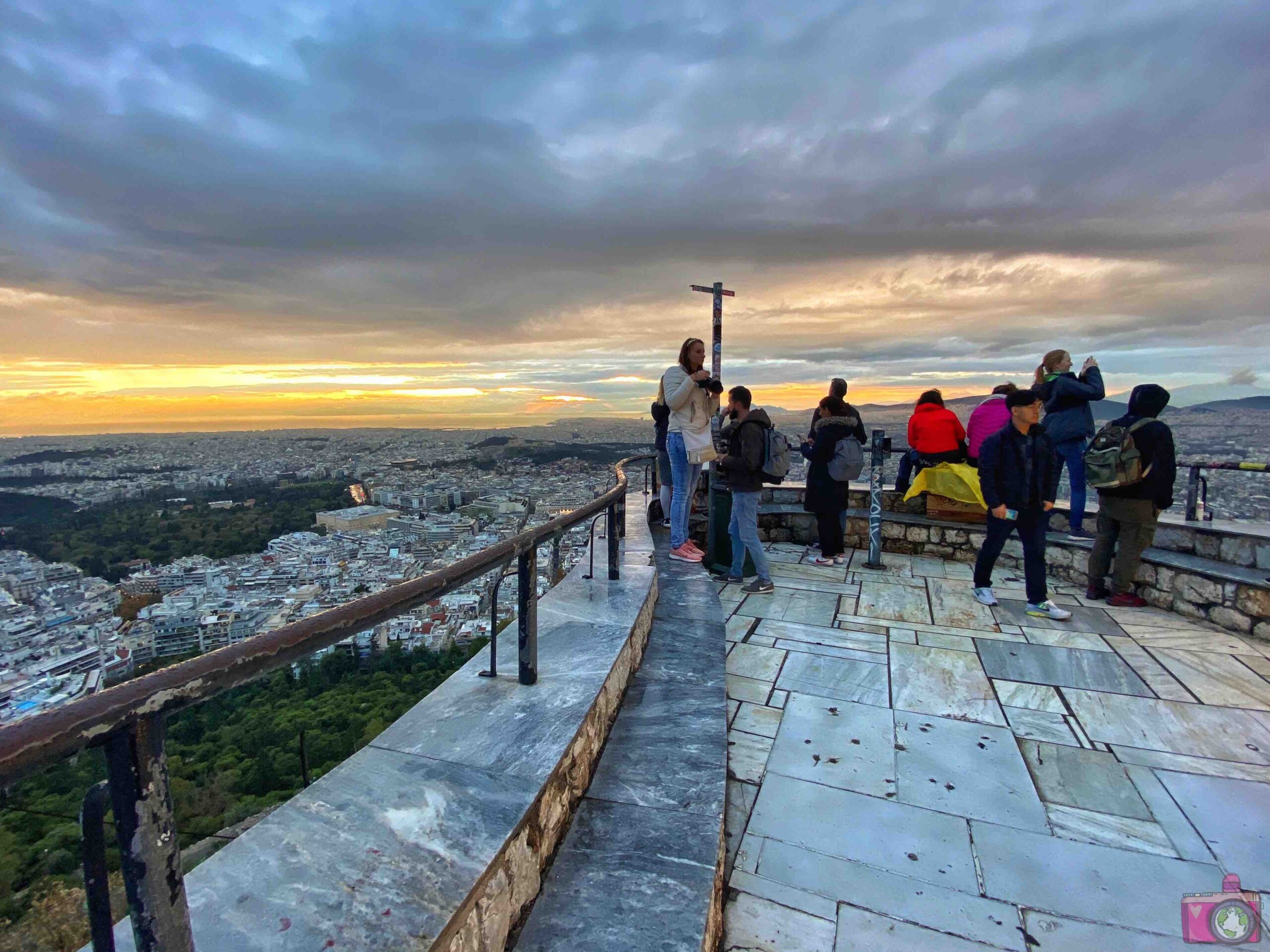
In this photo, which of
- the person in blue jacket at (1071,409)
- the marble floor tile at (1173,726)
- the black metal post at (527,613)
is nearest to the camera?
the black metal post at (527,613)

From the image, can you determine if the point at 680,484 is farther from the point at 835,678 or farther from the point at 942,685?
the point at 942,685

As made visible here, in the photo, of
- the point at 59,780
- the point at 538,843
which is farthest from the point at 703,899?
the point at 59,780

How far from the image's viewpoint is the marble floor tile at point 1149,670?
3.59 metres

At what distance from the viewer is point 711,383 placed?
16.9 ft

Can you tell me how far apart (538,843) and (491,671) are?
83 cm

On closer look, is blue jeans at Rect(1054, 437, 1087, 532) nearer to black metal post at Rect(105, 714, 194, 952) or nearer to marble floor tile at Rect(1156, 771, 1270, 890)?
marble floor tile at Rect(1156, 771, 1270, 890)

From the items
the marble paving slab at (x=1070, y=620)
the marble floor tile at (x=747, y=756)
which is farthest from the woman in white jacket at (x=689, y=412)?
the marble paving slab at (x=1070, y=620)

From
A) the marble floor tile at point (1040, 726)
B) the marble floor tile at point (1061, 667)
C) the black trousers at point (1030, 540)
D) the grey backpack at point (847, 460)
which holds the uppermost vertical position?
the grey backpack at point (847, 460)

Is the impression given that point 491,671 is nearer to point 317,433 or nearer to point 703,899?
point 703,899

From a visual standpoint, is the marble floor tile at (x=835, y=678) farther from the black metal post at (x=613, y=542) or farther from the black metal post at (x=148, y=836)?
the black metal post at (x=148, y=836)

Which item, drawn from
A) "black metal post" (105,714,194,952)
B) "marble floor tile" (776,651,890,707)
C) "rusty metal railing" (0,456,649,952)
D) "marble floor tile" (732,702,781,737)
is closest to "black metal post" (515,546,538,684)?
"rusty metal railing" (0,456,649,952)

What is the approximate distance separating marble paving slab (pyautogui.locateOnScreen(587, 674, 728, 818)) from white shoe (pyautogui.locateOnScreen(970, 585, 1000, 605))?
124 inches

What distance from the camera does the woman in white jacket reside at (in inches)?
198

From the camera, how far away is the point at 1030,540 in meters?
4.76
